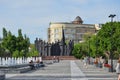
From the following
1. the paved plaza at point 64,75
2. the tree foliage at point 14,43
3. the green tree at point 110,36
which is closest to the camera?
the paved plaza at point 64,75

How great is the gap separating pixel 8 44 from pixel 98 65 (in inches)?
1627

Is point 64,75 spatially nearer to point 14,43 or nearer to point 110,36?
point 110,36

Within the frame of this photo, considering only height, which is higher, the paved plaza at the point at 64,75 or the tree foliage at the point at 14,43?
the tree foliage at the point at 14,43

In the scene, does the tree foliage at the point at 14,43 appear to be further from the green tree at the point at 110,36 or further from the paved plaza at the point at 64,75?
the paved plaza at the point at 64,75

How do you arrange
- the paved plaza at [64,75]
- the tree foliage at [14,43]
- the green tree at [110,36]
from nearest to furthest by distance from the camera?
the paved plaza at [64,75] → the green tree at [110,36] → the tree foliage at [14,43]

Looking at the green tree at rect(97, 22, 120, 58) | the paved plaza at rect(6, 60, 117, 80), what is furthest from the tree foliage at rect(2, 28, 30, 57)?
the paved plaza at rect(6, 60, 117, 80)

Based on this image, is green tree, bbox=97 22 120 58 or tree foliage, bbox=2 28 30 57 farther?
tree foliage, bbox=2 28 30 57

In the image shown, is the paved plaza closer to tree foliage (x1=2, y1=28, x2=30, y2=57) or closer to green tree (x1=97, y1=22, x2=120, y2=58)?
green tree (x1=97, y1=22, x2=120, y2=58)

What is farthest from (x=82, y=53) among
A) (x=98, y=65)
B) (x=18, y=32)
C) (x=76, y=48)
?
(x=98, y=65)

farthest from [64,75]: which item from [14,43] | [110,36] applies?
[14,43]

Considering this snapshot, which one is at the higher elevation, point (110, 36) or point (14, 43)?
point (14, 43)

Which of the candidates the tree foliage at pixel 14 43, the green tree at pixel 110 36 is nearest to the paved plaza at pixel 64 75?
the green tree at pixel 110 36

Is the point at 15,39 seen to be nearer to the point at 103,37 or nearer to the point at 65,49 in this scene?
the point at 103,37

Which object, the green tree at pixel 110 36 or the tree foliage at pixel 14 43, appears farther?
the tree foliage at pixel 14 43
